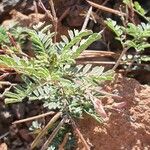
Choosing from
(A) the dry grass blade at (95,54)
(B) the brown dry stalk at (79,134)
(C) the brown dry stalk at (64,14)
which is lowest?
(B) the brown dry stalk at (79,134)

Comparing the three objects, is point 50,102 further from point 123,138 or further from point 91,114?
point 123,138

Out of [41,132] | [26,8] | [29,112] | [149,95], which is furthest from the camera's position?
[26,8]

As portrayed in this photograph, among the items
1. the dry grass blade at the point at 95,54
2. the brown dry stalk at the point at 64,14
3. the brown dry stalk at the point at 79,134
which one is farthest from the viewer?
the brown dry stalk at the point at 64,14

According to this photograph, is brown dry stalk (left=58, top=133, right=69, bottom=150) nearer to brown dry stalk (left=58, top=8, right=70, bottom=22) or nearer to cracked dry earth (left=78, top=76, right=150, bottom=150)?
cracked dry earth (left=78, top=76, right=150, bottom=150)

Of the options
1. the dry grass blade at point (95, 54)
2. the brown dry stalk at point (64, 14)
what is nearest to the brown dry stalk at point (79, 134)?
the dry grass blade at point (95, 54)

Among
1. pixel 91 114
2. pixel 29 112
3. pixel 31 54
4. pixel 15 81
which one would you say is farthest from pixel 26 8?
pixel 91 114

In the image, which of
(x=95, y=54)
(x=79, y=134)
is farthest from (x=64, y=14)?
(x=79, y=134)

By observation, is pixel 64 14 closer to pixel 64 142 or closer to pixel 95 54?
pixel 95 54

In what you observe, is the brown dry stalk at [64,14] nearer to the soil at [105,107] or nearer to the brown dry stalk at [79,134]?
the soil at [105,107]
